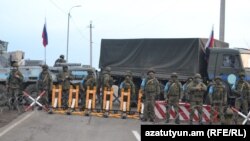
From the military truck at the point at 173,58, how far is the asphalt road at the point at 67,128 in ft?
15.8

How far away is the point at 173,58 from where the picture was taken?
23438mm

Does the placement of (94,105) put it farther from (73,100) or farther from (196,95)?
(196,95)

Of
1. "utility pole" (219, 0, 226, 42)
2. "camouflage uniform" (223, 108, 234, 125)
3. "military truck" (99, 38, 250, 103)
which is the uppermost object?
"utility pole" (219, 0, 226, 42)

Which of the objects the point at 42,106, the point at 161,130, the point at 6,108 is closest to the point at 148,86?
the point at 42,106

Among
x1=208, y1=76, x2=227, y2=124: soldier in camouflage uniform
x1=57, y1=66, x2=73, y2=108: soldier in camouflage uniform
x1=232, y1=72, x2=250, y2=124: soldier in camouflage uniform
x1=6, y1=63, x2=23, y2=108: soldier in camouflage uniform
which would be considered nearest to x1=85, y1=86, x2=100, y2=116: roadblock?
x1=57, y1=66, x2=73, y2=108: soldier in camouflage uniform

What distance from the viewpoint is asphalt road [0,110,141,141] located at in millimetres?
14273

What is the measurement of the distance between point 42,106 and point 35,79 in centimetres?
281

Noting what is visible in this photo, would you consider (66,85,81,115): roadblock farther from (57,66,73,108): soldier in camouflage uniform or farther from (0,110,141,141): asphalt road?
(0,110,141,141): asphalt road

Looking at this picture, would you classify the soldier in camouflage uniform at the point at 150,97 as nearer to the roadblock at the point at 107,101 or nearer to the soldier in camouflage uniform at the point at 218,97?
the roadblock at the point at 107,101

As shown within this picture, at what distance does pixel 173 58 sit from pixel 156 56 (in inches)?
32.0

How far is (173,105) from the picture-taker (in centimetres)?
→ 1873

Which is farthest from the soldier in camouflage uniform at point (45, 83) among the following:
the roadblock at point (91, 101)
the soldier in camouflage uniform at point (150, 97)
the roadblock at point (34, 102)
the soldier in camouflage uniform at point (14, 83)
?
the soldier in camouflage uniform at point (150, 97)

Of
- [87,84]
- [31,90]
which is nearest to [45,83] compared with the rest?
[87,84]

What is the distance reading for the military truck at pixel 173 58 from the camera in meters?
21.7
